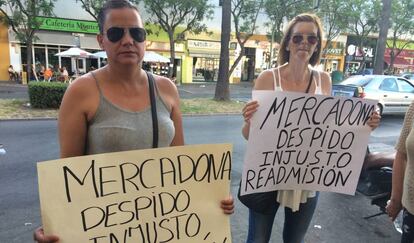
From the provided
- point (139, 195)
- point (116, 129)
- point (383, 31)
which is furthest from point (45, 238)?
point (383, 31)

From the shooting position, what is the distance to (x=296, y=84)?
2270 millimetres

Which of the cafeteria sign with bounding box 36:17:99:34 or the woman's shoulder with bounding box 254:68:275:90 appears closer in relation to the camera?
the woman's shoulder with bounding box 254:68:275:90

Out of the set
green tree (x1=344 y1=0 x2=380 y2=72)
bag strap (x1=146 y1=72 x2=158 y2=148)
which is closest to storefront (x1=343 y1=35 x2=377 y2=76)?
green tree (x1=344 y1=0 x2=380 y2=72)

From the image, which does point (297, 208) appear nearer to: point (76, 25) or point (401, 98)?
point (401, 98)

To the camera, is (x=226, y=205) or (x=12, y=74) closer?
(x=226, y=205)

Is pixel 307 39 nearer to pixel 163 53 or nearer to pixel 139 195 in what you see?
pixel 139 195

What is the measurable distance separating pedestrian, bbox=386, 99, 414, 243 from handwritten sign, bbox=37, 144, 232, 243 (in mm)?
1031

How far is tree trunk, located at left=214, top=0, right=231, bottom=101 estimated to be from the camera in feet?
46.0

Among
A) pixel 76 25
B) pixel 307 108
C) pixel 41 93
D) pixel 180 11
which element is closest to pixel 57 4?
pixel 76 25

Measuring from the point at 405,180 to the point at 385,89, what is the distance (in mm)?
11274

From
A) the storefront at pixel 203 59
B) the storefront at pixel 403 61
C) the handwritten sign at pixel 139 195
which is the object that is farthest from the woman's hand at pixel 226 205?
the storefront at pixel 403 61

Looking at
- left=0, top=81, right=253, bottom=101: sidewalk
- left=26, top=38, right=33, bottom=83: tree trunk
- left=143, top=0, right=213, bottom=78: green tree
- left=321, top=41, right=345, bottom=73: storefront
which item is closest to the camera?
left=0, top=81, right=253, bottom=101: sidewalk

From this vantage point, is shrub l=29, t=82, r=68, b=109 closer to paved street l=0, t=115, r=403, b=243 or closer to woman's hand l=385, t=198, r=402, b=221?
paved street l=0, t=115, r=403, b=243

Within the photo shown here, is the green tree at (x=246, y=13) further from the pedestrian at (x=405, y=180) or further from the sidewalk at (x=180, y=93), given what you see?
the pedestrian at (x=405, y=180)
